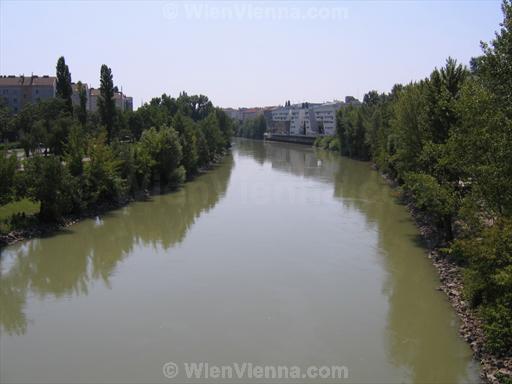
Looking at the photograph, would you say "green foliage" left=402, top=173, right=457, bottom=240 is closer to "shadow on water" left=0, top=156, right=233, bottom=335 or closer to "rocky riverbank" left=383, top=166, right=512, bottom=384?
"rocky riverbank" left=383, top=166, right=512, bottom=384

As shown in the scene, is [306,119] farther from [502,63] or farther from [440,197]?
[502,63]

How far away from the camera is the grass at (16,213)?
70.5ft

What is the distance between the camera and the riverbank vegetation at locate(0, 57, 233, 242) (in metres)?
22.4

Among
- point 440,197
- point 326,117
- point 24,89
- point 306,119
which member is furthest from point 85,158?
point 306,119

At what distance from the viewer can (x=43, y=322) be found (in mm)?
13789

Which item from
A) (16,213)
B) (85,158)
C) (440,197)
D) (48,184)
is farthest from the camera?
(85,158)

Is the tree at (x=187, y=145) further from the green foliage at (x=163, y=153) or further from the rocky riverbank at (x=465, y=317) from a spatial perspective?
the rocky riverbank at (x=465, y=317)

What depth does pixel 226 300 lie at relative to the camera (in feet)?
49.7

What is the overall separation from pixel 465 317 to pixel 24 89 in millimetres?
87338

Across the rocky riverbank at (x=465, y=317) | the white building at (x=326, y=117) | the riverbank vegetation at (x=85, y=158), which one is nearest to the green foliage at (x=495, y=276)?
the rocky riverbank at (x=465, y=317)

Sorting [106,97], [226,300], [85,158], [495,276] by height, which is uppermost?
[106,97]

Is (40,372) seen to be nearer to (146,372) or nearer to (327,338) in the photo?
(146,372)

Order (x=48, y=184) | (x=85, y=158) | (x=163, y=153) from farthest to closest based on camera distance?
(x=163, y=153), (x=85, y=158), (x=48, y=184)

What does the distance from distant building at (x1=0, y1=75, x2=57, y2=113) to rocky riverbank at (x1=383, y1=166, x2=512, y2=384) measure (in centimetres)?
7928
